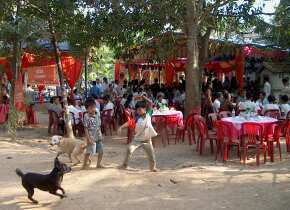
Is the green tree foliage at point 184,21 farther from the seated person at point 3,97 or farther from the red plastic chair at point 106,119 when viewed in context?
the seated person at point 3,97

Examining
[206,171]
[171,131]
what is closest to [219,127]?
[206,171]

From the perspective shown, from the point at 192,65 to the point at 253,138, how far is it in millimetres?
4495

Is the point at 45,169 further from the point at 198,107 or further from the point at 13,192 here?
the point at 198,107

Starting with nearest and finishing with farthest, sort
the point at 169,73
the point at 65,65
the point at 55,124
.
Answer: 1. the point at 55,124
2. the point at 65,65
3. the point at 169,73

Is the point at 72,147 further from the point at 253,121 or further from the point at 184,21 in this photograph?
the point at 184,21

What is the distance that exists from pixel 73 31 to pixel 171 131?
3.45 m

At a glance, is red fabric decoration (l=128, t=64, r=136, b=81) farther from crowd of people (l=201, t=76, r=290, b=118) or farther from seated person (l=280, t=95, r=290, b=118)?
seated person (l=280, t=95, r=290, b=118)

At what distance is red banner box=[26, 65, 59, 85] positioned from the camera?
1872 cm

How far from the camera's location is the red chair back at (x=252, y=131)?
9.34 metres

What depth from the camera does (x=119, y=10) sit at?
478 inches

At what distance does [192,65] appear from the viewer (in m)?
13.6

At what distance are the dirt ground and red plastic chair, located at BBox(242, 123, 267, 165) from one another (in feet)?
1.09

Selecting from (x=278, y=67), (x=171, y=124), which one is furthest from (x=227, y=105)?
(x=278, y=67)

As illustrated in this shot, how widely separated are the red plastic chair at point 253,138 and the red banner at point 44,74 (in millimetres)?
10660
